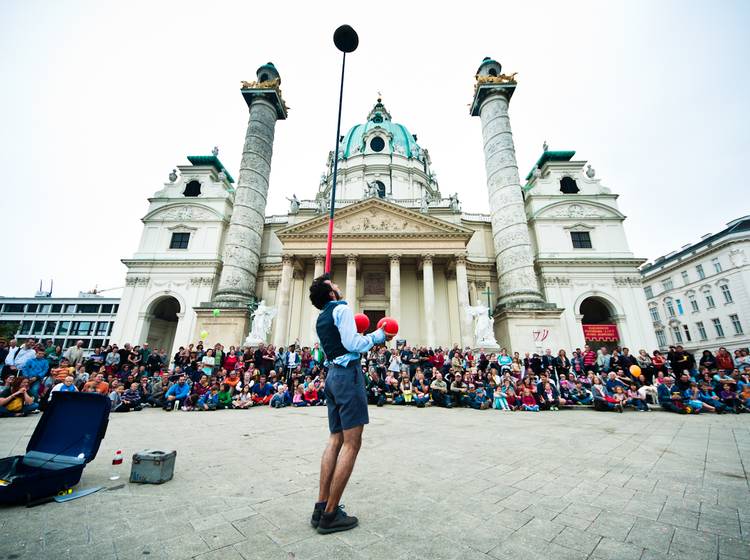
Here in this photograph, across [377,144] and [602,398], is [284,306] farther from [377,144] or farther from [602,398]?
[377,144]

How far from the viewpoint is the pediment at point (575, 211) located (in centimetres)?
2628

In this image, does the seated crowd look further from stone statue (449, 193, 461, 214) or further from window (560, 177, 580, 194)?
window (560, 177, 580, 194)

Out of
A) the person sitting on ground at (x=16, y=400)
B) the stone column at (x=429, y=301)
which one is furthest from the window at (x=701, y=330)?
the person sitting on ground at (x=16, y=400)

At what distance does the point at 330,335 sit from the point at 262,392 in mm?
9579

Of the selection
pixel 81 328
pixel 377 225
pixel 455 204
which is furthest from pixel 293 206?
pixel 81 328

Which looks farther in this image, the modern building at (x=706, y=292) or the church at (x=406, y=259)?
the modern building at (x=706, y=292)

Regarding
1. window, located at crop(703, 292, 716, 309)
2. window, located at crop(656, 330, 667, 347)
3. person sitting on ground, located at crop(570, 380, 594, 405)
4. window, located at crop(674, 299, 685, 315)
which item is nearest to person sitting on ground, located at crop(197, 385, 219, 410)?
person sitting on ground, located at crop(570, 380, 594, 405)

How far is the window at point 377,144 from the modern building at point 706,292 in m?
34.5

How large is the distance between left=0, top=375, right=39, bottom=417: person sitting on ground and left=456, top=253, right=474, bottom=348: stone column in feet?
57.7

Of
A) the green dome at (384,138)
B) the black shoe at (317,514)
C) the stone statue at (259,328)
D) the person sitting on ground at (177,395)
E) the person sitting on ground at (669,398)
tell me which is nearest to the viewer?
the black shoe at (317,514)

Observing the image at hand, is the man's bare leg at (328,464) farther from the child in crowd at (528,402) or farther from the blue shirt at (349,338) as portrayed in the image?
the child in crowd at (528,402)

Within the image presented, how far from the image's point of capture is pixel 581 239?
85.3 ft

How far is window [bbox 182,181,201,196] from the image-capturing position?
1121 inches

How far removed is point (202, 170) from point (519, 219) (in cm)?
2693
